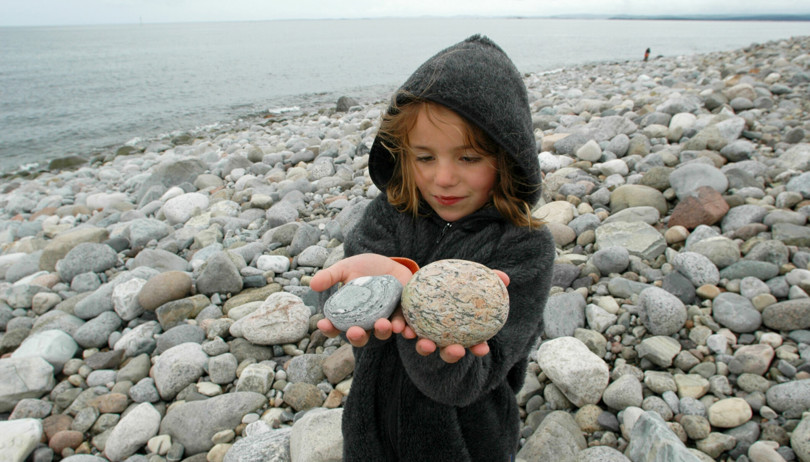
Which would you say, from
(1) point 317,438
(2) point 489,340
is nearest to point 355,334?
(2) point 489,340

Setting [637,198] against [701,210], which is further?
[637,198]

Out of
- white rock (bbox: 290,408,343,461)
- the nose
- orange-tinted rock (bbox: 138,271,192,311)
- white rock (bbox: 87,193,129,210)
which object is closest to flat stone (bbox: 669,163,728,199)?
the nose

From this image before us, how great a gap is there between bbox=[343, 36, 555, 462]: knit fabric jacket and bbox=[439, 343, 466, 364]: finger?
0.07 m

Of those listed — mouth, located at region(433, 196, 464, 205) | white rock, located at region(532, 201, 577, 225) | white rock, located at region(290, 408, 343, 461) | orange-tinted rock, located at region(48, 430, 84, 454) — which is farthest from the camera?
white rock, located at region(532, 201, 577, 225)

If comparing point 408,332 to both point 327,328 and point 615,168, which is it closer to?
point 327,328

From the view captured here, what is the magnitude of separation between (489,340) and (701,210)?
3314 mm

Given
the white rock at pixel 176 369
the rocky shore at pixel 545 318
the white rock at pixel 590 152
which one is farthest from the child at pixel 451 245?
the white rock at pixel 590 152

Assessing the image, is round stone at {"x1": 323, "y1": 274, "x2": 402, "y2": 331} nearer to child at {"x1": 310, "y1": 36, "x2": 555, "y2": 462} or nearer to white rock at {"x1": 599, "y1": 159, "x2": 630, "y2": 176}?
child at {"x1": 310, "y1": 36, "x2": 555, "y2": 462}

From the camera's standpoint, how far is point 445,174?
179 cm

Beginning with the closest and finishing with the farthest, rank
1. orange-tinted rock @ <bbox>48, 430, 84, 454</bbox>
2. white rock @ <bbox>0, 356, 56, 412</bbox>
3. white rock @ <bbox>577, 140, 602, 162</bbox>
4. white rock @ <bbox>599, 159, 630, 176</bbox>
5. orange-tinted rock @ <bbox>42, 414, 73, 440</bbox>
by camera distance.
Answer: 1. orange-tinted rock @ <bbox>48, 430, 84, 454</bbox>
2. orange-tinted rock @ <bbox>42, 414, 73, 440</bbox>
3. white rock @ <bbox>0, 356, 56, 412</bbox>
4. white rock @ <bbox>599, 159, 630, 176</bbox>
5. white rock @ <bbox>577, 140, 602, 162</bbox>

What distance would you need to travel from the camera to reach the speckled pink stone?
5.00 ft

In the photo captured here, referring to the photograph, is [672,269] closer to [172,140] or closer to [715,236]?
[715,236]

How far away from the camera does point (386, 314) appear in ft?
5.28

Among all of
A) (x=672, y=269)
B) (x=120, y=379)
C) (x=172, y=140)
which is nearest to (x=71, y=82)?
(x=172, y=140)
